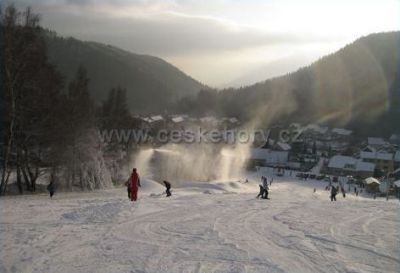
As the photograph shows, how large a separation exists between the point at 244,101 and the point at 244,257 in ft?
618

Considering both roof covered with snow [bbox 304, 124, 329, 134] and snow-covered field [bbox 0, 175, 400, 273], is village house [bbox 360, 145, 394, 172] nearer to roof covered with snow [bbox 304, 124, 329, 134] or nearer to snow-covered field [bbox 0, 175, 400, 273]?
roof covered with snow [bbox 304, 124, 329, 134]

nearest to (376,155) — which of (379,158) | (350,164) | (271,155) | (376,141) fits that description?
(379,158)

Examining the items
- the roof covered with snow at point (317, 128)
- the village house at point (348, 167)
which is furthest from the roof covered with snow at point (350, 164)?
the roof covered with snow at point (317, 128)

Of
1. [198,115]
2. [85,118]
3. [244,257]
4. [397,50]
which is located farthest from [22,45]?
[397,50]

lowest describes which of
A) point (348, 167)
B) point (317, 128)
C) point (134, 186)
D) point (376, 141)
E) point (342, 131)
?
point (348, 167)

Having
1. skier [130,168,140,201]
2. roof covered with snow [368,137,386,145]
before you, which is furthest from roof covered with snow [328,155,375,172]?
skier [130,168,140,201]

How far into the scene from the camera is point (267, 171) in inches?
4023
